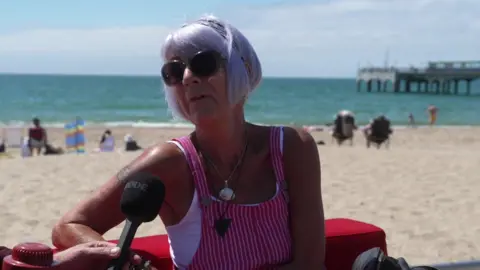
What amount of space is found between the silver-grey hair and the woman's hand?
62cm

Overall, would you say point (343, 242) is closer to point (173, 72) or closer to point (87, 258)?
point (173, 72)

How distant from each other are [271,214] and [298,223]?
3.7 inches

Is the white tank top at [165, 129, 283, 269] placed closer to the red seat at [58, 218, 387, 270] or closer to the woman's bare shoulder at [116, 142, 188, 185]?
the woman's bare shoulder at [116, 142, 188, 185]

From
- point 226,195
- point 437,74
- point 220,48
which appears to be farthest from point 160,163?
point 437,74

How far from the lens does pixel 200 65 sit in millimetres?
2051

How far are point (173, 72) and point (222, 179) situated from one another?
35 cm

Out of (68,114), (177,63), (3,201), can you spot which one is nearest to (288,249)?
(177,63)

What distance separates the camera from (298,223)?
2.21 m

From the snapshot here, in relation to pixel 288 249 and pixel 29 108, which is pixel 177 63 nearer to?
pixel 288 249

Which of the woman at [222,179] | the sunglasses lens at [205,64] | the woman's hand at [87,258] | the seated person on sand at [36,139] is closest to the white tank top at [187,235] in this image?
the woman at [222,179]

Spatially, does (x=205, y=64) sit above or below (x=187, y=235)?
above

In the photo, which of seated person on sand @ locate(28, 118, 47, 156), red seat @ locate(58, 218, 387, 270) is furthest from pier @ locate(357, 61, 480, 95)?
red seat @ locate(58, 218, 387, 270)

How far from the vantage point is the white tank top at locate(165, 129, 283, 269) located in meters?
2.11

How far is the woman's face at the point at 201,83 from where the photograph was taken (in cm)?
206
